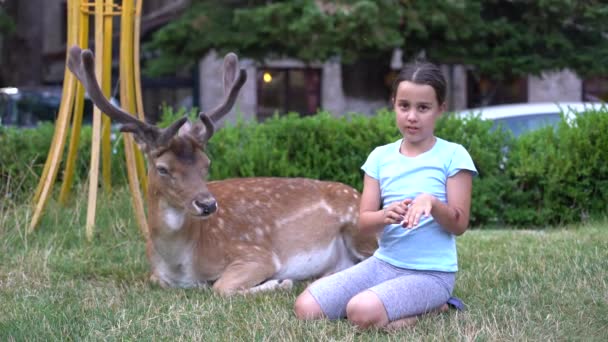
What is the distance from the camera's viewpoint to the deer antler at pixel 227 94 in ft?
17.8

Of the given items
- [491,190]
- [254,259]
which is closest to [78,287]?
[254,259]

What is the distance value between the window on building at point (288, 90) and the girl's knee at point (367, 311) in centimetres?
1825

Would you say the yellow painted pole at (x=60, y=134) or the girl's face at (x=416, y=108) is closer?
the girl's face at (x=416, y=108)

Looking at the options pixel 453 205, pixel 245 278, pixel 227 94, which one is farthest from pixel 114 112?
pixel 453 205

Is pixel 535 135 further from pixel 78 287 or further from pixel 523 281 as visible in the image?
pixel 78 287

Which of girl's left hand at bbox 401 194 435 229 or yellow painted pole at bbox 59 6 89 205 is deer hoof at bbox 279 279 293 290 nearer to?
girl's left hand at bbox 401 194 435 229

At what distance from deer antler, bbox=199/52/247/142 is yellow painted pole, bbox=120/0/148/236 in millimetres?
1054

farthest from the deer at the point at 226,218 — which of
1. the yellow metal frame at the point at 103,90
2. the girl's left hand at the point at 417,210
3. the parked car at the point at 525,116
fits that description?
the parked car at the point at 525,116

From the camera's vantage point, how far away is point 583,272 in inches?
211

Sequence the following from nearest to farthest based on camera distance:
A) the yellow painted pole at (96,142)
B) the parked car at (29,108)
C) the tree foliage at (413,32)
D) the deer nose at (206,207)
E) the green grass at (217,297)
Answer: the green grass at (217,297)
the deer nose at (206,207)
the yellow painted pole at (96,142)
the tree foliage at (413,32)
the parked car at (29,108)

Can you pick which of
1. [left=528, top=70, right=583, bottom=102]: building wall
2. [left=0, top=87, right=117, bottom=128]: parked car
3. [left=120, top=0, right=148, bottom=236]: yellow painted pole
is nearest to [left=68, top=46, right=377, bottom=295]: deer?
[left=120, top=0, right=148, bottom=236]: yellow painted pole

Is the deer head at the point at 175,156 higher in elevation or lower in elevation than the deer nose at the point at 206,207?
higher

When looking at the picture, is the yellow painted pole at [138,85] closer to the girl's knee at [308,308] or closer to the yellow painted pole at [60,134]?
the yellow painted pole at [60,134]

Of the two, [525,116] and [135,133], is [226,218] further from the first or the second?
[525,116]
